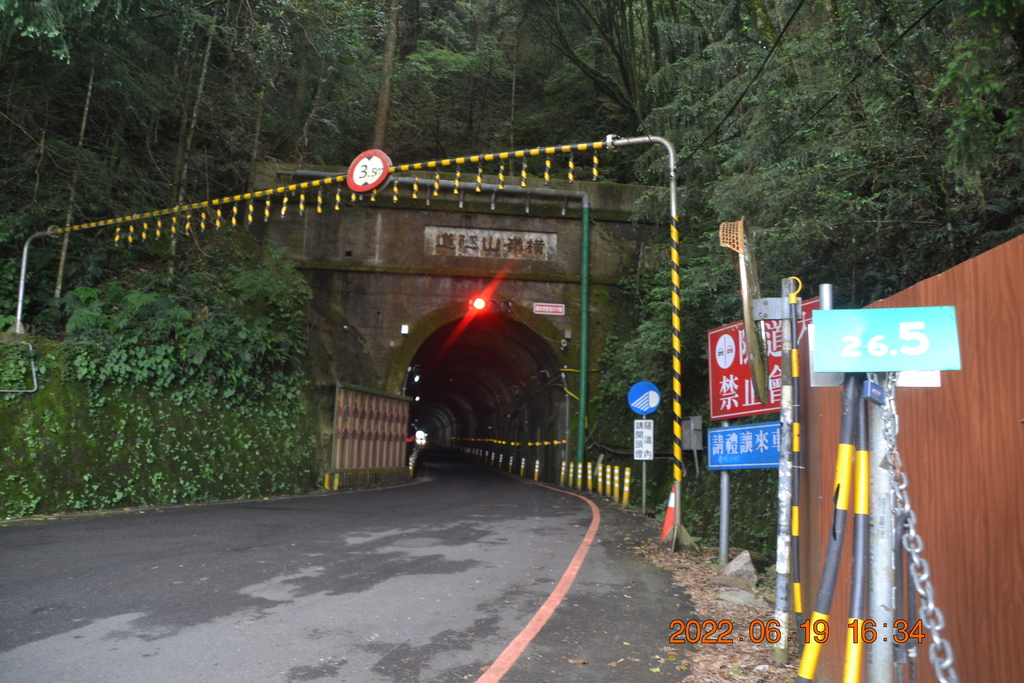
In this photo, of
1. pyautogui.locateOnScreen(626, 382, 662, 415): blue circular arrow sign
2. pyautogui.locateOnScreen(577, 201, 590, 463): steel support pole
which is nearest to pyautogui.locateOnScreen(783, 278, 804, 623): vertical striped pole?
pyautogui.locateOnScreen(626, 382, 662, 415): blue circular arrow sign

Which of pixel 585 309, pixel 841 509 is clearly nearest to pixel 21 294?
pixel 585 309

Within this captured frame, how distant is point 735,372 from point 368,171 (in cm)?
702

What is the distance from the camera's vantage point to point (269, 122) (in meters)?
20.0

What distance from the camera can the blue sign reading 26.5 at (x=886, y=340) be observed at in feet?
7.72

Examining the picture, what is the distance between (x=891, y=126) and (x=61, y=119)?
45.4 ft

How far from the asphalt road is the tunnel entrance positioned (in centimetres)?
1130

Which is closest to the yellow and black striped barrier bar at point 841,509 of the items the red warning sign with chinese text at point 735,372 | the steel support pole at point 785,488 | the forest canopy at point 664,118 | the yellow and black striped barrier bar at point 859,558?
the yellow and black striped barrier bar at point 859,558

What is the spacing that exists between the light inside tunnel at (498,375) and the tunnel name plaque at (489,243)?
5.73ft

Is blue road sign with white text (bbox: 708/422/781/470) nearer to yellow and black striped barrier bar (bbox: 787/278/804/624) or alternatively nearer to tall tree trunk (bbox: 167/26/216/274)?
yellow and black striped barrier bar (bbox: 787/278/804/624)

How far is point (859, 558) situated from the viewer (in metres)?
2.37

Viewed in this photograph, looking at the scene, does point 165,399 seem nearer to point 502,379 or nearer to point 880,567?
point 880,567

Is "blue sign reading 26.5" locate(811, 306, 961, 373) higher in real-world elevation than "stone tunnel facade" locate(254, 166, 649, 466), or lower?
lower

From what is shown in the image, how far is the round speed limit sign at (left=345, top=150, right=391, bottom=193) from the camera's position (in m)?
11.6

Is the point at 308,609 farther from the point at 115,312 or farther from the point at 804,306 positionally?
the point at 115,312
